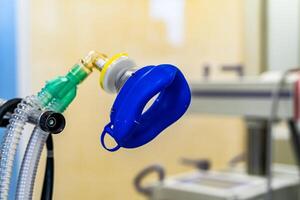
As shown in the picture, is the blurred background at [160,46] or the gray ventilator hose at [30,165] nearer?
the gray ventilator hose at [30,165]

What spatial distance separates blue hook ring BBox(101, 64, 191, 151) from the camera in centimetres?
41

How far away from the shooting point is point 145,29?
1794 millimetres

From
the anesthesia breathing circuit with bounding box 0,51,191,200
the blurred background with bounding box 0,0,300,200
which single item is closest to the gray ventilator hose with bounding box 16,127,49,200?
the anesthesia breathing circuit with bounding box 0,51,191,200

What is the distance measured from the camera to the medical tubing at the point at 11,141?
0.43 m

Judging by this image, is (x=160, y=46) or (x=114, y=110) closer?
(x=114, y=110)

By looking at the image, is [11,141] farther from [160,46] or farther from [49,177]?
[160,46]

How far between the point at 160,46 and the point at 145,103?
148cm

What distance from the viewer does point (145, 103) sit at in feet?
1.34

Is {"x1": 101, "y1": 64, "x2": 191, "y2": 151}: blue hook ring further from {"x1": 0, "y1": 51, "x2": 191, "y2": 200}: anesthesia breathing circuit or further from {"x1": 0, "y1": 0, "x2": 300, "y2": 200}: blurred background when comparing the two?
{"x1": 0, "y1": 0, "x2": 300, "y2": 200}: blurred background

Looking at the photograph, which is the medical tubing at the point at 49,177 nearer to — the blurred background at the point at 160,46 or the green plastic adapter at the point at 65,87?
the green plastic adapter at the point at 65,87

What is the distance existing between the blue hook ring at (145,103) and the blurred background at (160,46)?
33 centimetres

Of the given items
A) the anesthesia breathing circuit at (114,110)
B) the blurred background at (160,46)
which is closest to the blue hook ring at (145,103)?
the anesthesia breathing circuit at (114,110)

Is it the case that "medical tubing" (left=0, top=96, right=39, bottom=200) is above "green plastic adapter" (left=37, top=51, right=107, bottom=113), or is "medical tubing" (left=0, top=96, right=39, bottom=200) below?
below

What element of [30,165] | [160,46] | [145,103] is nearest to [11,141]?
[30,165]
